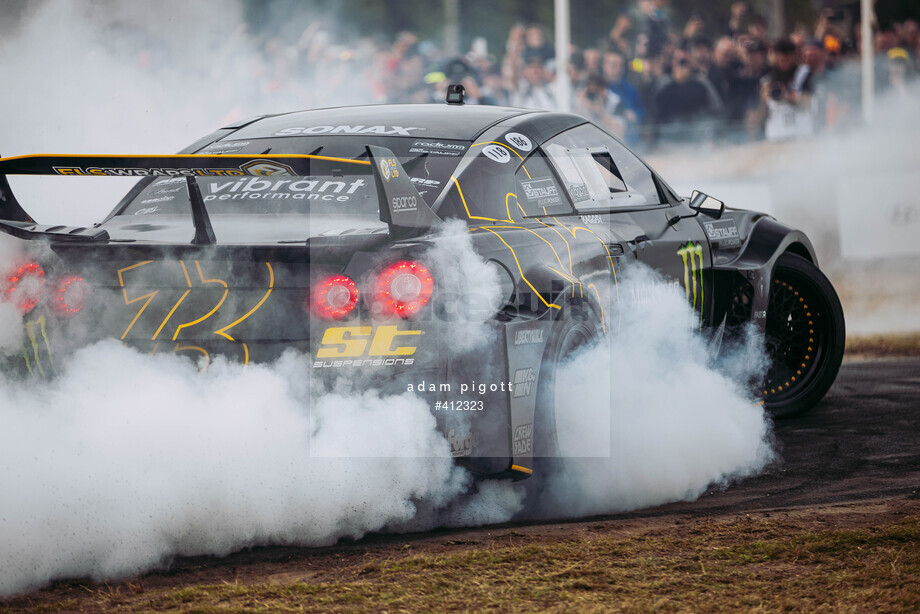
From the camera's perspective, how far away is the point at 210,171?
369cm

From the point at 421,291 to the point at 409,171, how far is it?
800 millimetres

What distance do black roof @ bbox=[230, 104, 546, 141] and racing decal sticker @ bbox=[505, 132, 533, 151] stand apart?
11 cm

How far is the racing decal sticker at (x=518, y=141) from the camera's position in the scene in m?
4.70

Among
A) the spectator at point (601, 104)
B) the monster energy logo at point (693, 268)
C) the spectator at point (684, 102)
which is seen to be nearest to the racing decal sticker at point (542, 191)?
the monster energy logo at point (693, 268)

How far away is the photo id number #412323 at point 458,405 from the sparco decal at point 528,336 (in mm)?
247

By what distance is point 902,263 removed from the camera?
11.3 metres

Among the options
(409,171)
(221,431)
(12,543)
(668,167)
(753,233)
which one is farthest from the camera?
(668,167)

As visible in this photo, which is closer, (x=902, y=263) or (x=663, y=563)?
(x=663, y=563)

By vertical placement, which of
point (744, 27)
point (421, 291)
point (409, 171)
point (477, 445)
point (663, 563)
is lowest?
point (663, 563)

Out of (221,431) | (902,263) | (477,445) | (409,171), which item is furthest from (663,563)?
(902,263)

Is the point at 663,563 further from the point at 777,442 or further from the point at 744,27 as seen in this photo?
the point at 744,27

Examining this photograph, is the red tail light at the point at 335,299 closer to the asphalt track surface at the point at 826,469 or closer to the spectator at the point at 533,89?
the asphalt track surface at the point at 826,469

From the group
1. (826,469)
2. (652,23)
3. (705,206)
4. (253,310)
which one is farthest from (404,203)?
(652,23)

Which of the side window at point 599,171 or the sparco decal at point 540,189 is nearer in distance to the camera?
the sparco decal at point 540,189
